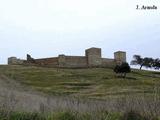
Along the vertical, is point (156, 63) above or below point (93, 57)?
below

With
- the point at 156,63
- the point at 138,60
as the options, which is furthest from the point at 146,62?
the point at 156,63

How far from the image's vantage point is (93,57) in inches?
3573

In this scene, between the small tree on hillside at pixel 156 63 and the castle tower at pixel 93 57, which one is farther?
the small tree on hillside at pixel 156 63

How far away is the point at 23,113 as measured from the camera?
919cm

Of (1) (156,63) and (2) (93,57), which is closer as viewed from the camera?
(2) (93,57)

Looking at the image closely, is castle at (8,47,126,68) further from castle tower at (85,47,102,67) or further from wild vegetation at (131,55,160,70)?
wild vegetation at (131,55,160,70)

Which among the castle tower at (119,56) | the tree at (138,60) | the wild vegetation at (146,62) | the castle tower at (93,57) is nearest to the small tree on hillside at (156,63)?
the wild vegetation at (146,62)

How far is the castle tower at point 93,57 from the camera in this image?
90750mm

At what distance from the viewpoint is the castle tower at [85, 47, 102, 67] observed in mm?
90750

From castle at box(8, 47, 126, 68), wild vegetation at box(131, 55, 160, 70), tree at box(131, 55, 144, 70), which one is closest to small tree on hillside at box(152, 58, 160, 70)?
wild vegetation at box(131, 55, 160, 70)

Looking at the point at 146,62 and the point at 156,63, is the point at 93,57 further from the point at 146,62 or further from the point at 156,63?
the point at 146,62

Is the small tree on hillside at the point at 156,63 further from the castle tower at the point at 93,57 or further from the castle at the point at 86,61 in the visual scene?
the castle tower at the point at 93,57

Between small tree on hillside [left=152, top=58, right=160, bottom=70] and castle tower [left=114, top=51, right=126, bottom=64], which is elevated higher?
castle tower [left=114, top=51, right=126, bottom=64]

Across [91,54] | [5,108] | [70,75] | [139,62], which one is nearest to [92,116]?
[5,108]
